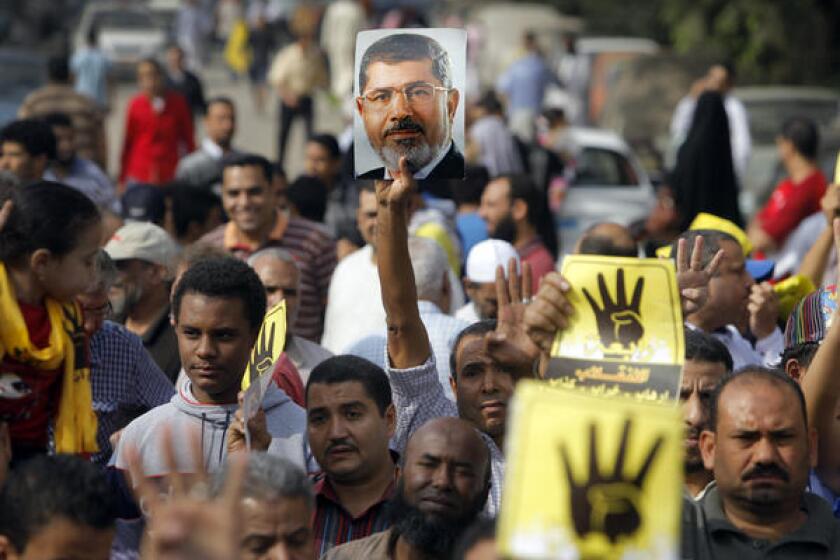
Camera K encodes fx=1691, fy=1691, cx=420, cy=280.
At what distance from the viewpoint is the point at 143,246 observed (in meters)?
7.69

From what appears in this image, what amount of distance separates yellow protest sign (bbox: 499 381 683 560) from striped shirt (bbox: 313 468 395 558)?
2.05 m

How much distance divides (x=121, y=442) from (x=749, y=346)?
10.1ft

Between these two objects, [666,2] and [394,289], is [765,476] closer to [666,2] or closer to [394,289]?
[394,289]

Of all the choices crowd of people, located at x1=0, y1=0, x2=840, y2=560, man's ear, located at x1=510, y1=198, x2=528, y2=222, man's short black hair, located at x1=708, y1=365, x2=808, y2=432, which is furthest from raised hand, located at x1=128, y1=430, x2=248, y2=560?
man's ear, located at x1=510, y1=198, x2=528, y2=222

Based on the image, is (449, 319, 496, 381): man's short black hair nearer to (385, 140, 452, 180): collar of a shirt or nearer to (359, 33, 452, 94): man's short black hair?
(385, 140, 452, 180): collar of a shirt

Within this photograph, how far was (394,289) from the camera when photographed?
5.76 meters

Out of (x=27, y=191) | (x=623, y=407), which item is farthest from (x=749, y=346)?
(x=623, y=407)

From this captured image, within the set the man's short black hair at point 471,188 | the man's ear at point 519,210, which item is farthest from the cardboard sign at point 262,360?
the man's short black hair at point 471,188

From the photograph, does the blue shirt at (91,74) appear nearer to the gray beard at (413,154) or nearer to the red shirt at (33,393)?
the gray beard at (413,154)

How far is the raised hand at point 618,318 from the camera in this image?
450 centimetres

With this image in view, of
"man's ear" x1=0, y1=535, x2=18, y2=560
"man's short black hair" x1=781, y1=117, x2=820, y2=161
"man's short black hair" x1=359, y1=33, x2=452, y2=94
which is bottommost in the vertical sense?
"man's ear" x1=0, y1=535, x2=18, y2=560

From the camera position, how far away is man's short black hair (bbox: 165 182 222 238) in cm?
970

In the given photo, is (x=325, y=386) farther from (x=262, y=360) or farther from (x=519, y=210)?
(x=519, y=210)

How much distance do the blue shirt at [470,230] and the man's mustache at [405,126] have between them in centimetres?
499
